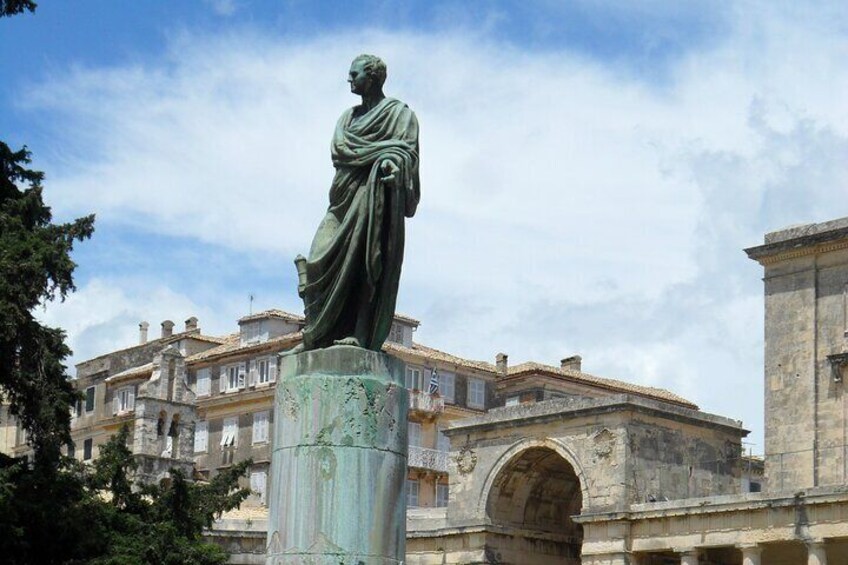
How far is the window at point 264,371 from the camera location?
243ft

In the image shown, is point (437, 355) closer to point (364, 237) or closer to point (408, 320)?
point (408, 320)

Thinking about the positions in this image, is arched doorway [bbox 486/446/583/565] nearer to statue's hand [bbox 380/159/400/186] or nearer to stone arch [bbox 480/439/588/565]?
stone arch [bbox 480/439/588/565]

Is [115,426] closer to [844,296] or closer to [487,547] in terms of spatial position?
[487,547]

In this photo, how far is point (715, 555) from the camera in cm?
5078

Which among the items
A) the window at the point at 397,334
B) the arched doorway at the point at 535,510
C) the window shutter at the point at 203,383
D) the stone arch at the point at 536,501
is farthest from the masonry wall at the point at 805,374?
the window shutter at the point at 203,383

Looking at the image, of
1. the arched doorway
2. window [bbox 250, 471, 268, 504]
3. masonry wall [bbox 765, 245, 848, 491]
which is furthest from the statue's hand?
window [bbox 250, 471, 268, 504]

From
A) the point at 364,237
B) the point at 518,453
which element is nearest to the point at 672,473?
the point at 518,453

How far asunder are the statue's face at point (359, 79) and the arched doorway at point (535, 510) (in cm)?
4101

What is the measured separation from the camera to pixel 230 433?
76250 mm

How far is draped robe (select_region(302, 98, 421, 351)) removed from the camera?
1200cm

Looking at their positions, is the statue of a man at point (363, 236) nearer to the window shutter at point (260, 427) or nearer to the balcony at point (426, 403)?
the balcony at point (426, 403)

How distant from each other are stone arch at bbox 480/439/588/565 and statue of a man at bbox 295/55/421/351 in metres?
40.6

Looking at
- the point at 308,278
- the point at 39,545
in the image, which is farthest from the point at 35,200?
the point at 308,278

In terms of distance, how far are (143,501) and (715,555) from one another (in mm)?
20051
